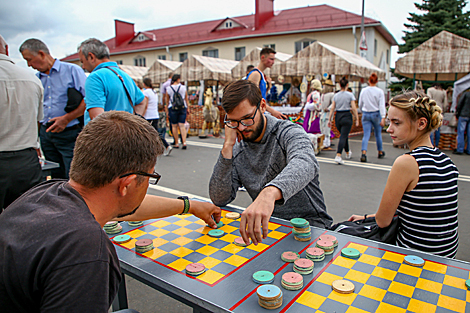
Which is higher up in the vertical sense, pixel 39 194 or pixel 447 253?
pixel 39 194

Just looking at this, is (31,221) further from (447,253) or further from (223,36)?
(223,36)

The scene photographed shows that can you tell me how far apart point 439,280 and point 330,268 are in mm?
382

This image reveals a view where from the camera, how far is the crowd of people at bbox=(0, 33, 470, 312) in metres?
0.78

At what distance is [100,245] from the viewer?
826 millimetres

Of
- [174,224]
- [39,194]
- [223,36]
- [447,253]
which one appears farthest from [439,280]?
[223,36]

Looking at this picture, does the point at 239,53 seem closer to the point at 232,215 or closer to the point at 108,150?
the point at 232,215

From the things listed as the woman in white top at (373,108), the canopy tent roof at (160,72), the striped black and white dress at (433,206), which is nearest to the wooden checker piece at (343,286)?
the striped black and white dress at (433,206)

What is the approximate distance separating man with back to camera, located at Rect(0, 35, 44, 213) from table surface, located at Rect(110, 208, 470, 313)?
1.52 m

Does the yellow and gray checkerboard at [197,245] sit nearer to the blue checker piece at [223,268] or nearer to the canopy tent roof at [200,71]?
the blue checker piece at [223,268]

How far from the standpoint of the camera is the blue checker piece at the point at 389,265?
124cm

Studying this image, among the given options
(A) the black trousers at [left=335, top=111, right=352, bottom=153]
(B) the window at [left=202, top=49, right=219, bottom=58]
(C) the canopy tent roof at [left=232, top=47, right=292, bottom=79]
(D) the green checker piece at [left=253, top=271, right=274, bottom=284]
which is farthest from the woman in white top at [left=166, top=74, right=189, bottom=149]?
(B) the window at [left=202, top=49, right=219, bottom=58]

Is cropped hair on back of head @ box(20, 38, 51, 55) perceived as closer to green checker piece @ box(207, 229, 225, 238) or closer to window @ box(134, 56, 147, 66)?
green checker piece @ box(207, 229, 225, 238)

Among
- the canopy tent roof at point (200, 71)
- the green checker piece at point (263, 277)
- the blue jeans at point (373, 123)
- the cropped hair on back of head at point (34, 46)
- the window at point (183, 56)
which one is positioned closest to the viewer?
the green checker piece at point (263, 277)

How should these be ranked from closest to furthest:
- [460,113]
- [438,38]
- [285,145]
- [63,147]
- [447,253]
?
[447,253], [285,145], [63,147], [460,113], [438,38]
